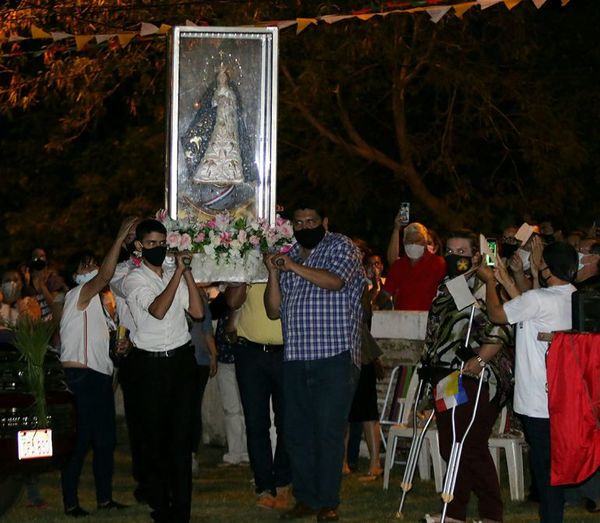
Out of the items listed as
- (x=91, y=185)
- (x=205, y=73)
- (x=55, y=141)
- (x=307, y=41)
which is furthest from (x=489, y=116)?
(x=205, y=73)

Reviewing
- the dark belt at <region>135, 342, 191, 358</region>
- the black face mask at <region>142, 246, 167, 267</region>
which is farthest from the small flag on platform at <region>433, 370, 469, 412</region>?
the black face mask at <region>142, 246, 167, 267</region>

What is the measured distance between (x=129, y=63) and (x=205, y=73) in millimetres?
9870

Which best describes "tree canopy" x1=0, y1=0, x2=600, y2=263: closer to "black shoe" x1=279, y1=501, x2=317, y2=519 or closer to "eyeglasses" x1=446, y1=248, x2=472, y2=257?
"eyeglasses" x1=446, y1=248, x2=472, y2=257

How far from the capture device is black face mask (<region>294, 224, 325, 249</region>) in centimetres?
1001

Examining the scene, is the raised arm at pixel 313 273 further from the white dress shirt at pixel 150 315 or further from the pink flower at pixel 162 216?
the pink flower at pixel 162 216

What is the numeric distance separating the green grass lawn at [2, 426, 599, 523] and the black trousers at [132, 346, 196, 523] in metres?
0.90

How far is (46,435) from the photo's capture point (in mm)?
9547

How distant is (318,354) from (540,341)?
184 centimetres

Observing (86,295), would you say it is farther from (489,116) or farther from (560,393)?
(489,116)

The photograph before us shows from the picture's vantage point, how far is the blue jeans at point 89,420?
10.3 meters

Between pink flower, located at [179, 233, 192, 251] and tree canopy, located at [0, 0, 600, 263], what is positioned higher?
tree canopy, located at [0, 0, 600, 263]

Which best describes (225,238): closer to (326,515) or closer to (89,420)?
(89,420)

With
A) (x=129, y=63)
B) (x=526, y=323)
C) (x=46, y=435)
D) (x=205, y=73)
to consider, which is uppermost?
(x=129, y=63)

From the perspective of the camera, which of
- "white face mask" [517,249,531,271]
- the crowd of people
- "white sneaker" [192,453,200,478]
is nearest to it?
the crowd of people
